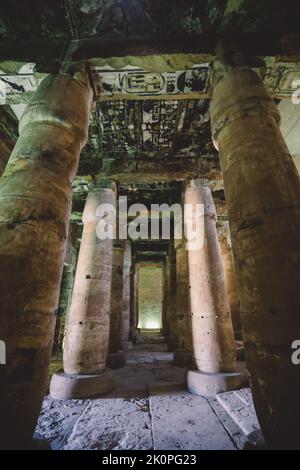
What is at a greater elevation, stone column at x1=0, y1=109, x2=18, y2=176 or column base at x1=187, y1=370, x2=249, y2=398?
stone column at x1=0, y1=109, x2=18, y2=176

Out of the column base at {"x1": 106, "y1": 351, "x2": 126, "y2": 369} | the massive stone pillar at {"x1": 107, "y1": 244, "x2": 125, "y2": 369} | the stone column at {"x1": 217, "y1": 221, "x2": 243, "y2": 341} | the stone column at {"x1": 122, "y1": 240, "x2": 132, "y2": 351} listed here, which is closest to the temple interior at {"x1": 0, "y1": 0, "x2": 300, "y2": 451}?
the column base at {"x1": 106, "y1": 351, "x2": 126, "y2": 369}

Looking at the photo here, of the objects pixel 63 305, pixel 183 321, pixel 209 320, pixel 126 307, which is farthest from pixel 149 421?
pixel 63 305

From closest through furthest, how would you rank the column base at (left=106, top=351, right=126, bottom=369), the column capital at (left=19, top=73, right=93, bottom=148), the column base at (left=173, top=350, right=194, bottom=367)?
A: the column capital at (left=19, top=73, right=93, bottom=148) < the column base at (left=173, top=350, right=194, bottom=367) < the column base at (left=106, top=351, right=126, bottom=369)

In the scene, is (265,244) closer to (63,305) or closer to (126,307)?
(126,307)

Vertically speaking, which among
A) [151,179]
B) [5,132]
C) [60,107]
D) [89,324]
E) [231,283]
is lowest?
[89,324]

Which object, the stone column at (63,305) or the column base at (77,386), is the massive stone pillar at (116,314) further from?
the stone column at (63,305)

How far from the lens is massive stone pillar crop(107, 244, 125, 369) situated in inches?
258

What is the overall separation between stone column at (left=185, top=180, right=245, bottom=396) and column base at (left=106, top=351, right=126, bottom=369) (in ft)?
10.2

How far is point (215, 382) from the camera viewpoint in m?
3.61

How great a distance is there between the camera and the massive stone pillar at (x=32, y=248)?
5.63 feet

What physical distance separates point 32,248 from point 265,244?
6.73 feet

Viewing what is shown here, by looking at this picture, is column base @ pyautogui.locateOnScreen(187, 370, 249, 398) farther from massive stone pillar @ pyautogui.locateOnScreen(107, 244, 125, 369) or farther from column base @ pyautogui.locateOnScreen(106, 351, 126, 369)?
massive stone pillar @ pyautogui.locateOnScreen(107, 244, 125, 369)

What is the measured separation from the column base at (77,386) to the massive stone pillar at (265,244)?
288 centimetres
